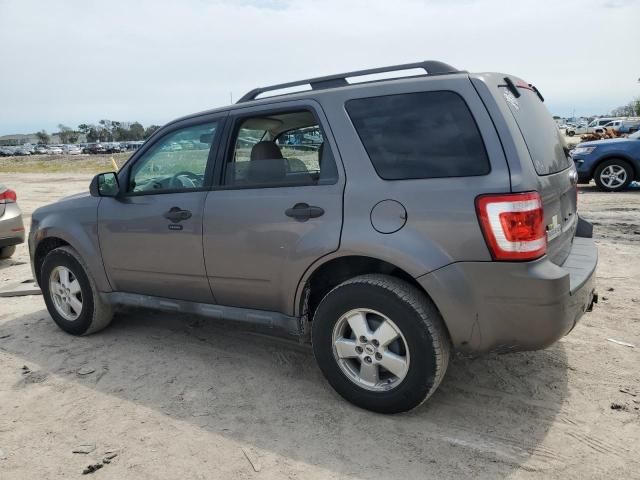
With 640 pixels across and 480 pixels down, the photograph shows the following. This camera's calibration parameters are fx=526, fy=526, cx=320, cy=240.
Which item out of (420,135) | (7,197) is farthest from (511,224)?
(7,197)

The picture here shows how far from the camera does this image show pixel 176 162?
13.3 feet

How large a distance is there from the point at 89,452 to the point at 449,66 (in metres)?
2.96

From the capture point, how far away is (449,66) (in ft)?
10.0

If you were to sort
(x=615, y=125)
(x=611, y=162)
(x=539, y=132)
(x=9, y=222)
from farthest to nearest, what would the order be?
(x=615, y=125) < (x=611, y=162) < (x=9, y=222) < (x=539, y=132)

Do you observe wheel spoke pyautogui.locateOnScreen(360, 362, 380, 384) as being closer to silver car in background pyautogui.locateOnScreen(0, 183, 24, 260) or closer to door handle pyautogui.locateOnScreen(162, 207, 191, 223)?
door handle pyautogui.locateOnScreen(162, 207, 191, 223)

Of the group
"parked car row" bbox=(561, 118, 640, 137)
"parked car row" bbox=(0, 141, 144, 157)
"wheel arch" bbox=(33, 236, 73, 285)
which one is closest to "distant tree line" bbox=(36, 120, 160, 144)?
"parked car row" bbox=(0, 141, 144, 157)

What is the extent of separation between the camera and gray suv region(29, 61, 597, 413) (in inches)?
106

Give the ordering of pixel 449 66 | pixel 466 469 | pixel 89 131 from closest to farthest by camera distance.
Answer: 1. pixel 466 469
2. pixel 449 66
3. pixel 89 131

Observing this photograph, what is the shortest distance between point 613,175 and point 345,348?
1095 cm

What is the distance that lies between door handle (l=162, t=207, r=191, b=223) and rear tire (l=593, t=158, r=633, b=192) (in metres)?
10.9

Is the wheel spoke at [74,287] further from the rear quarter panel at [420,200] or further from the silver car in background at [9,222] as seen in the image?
the silver car in background at [9,222]

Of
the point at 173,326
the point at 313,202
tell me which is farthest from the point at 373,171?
the point at 173,326

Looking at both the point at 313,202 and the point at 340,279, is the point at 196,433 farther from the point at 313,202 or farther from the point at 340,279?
the point at 313,202

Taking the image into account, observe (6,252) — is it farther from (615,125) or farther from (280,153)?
(615,125)
